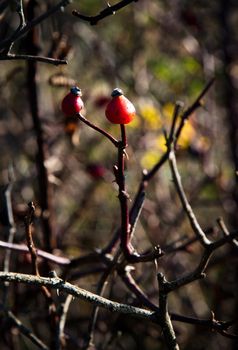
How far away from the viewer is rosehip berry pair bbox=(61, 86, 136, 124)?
1.17 m

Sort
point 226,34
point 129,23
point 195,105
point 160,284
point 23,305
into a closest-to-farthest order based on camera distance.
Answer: point 160,284 → point 195,105 → point 23,305 → point 226,34 → point 129,23

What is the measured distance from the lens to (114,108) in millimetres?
1179

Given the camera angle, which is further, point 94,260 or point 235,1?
point 235,1

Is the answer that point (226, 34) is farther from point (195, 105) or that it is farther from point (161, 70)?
point (195, 105)

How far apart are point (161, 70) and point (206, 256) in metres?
3.23

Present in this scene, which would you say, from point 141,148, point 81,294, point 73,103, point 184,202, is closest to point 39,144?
point 184,202

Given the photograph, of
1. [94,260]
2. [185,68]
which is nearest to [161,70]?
[185,68]

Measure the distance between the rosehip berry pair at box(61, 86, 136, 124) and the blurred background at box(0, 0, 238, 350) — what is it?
987 millimetres

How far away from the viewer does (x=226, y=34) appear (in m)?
3.51

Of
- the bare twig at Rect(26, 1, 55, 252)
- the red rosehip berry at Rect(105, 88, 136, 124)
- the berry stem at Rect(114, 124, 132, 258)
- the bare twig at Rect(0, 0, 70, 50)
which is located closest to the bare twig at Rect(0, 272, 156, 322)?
the berry stem at Rect(114, 124, 132, 258)

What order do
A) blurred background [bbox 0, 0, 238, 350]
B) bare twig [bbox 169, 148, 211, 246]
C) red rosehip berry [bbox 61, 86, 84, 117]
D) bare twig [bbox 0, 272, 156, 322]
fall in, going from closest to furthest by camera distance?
bare twig [bbox 0, 272, 156, 322], red rosehip berry [bbox 61, 86, 84, 117], bare twig [bbox 169, 148, 211, 246], blurred background [bbox 0, 0, 238, 350]

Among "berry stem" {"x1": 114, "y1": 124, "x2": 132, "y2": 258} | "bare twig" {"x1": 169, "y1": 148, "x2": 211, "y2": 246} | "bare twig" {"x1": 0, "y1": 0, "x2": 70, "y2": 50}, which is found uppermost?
"bare twig" {"x1": 0, "y1": 0, "x2": 70, "y2": 50}

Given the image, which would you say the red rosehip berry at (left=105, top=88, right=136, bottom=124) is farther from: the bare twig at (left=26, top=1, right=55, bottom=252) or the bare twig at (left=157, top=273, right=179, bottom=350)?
the bare twig at (left=26, top=1, right=55, bottom=252)

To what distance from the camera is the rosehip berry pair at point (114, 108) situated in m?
1.17
